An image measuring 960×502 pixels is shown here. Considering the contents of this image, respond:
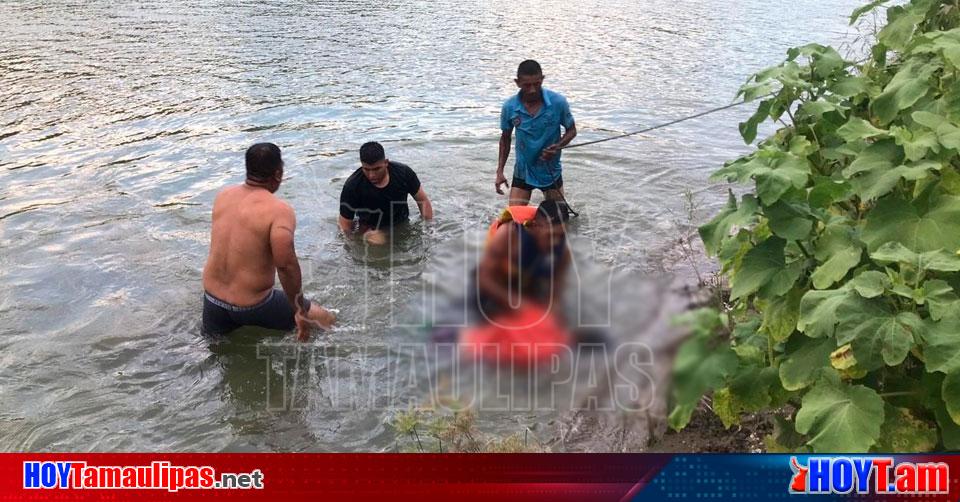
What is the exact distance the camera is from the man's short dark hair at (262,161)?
462 centimetres

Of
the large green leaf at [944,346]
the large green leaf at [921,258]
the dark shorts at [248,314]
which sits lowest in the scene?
the dark shorts at [248,314]

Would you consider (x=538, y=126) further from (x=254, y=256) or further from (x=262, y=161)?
(x=254, y=256)

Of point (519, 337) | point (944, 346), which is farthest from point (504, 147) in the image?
point (944, 346)

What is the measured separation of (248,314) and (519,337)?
2.08m

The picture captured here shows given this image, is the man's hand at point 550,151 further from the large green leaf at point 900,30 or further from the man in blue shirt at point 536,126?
the large green leaf at point 900,30

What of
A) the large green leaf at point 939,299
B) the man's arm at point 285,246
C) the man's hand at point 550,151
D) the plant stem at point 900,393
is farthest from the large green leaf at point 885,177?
the man's hand at point 550,151

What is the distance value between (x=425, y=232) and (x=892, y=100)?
188 inches

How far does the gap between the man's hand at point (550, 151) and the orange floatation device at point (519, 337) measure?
10.6ft

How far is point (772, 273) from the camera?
9.33ft

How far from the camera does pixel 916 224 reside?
9.16 feet

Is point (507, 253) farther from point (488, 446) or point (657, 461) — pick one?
point (657, 461)

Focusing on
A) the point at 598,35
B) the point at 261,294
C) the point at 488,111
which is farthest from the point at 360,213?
the point at 598,35

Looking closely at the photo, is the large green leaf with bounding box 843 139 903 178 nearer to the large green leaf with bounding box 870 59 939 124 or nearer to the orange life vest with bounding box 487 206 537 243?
the large green leaf with bounding box 870 59 939 124

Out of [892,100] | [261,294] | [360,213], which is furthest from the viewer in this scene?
[360,213]
